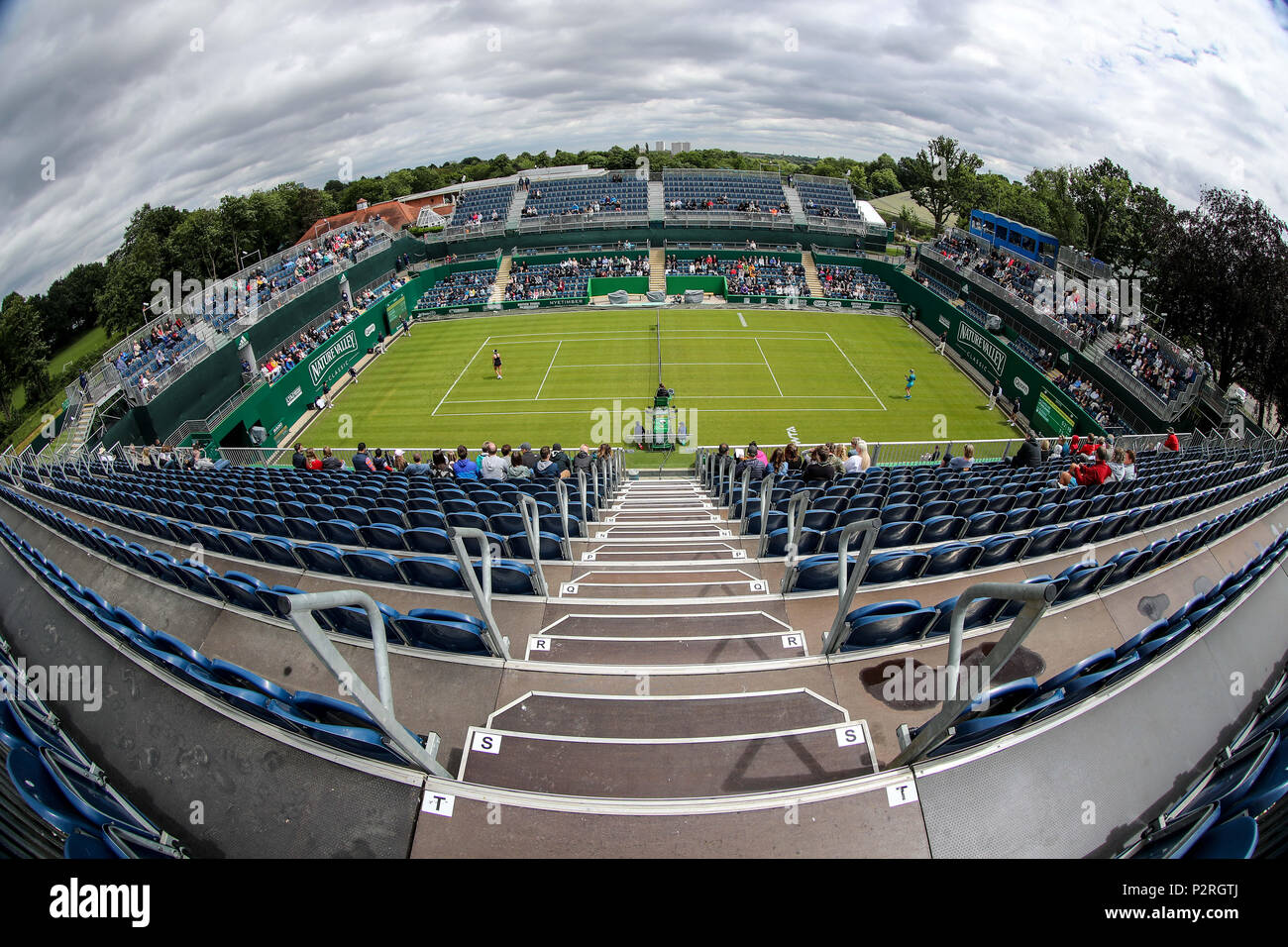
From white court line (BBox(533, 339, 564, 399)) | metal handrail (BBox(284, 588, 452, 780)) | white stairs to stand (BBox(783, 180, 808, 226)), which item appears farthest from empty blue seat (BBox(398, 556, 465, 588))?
white stairs to stand (BBox(783, 180, 808, 226))

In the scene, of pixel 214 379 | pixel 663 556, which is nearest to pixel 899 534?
pixel 663 556

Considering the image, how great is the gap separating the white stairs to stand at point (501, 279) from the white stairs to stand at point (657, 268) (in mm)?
11316

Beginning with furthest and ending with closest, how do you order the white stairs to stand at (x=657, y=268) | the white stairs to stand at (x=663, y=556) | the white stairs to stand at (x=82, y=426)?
the white stairs to stand at (x=657, y=268)
the white stairs to stand at (x=82, y=426)
the white stairs to stand at (x=663, y=556)

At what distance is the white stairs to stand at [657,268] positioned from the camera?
43656 mm

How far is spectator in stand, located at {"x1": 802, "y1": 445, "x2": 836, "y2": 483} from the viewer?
10531 mm

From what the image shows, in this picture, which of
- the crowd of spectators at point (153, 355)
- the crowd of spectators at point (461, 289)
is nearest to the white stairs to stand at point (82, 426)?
the crowd of spectators at point (153, 355)

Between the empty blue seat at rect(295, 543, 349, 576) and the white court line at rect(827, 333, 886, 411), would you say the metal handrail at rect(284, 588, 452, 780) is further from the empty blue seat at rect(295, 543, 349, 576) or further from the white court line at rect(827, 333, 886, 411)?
the white court line at rect(827, 333, 886, 411)

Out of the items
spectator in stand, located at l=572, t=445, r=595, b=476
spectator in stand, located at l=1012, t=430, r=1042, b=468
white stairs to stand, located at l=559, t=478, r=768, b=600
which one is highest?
spectator in stand, located at l=1012, t=430, r=1042, b=468

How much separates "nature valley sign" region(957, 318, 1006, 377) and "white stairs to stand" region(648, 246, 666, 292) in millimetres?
21070

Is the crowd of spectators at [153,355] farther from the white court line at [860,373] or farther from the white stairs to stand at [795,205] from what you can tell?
the white stairs to stand at [795,205]

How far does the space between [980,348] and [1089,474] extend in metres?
24.7

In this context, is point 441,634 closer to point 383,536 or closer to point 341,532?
point 383,536
